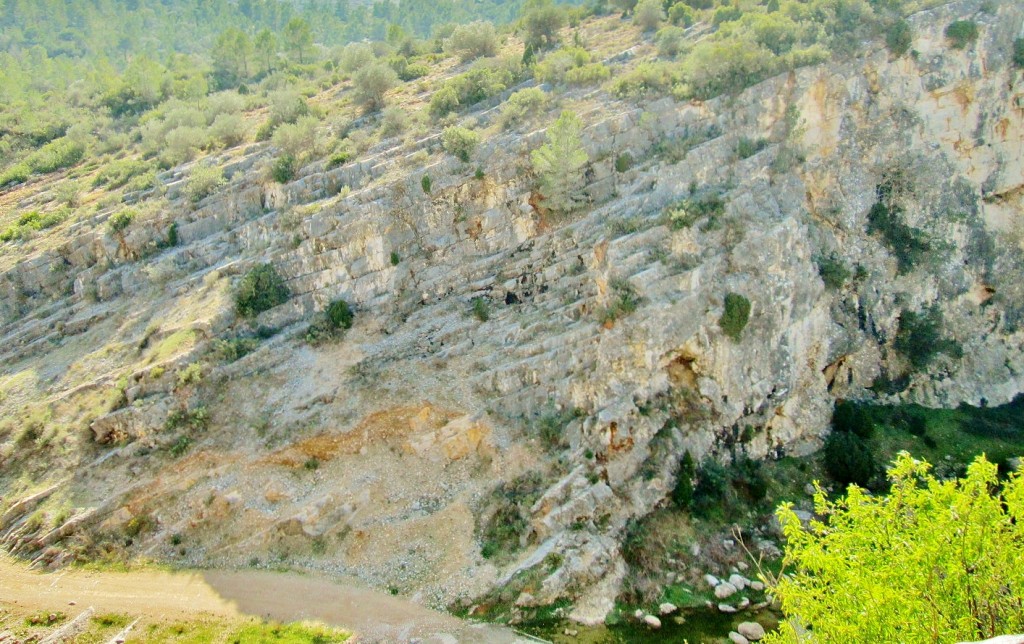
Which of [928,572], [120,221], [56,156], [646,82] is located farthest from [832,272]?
[56,156]

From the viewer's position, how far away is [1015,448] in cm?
2842

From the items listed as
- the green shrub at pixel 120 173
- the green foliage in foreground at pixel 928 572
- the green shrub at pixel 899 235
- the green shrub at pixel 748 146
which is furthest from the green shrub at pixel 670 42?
the green foliage in foreground at pixel 928 572

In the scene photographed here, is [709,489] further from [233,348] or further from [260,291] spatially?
[260,291]

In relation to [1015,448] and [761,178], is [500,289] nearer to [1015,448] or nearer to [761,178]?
[761,178]

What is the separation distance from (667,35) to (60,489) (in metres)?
37.1

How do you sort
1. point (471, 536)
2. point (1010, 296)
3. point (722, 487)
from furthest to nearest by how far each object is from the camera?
point (1010, 296) → point (722, 487) → point (471, 536)

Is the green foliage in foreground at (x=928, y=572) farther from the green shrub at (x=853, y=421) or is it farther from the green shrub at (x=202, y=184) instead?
the green shrub at (x=202, y=184)

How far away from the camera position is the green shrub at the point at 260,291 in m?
28.3

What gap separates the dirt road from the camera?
19906 mm

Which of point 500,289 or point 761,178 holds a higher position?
point 761,178

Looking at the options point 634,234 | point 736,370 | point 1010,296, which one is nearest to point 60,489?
point 634,234

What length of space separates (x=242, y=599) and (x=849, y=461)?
22.3 metres

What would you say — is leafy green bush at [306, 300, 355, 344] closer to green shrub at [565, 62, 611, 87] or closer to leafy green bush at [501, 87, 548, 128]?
leafy green bush at [501, 87, 548, 128]

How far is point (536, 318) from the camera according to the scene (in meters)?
27.0
